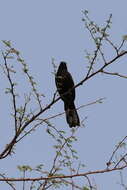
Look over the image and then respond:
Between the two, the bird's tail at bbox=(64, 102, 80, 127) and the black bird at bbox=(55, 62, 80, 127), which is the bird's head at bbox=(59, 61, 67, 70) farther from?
the bird's tail at bbox=(64, 102, 80, 127)

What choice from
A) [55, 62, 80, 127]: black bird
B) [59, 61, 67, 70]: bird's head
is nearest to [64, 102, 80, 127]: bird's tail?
[55, 62, 80, 127]: black bird

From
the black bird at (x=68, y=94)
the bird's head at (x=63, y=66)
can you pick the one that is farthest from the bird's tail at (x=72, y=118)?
the bird's head at (x=63, y=66)

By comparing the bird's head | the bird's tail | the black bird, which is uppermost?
the bird's head

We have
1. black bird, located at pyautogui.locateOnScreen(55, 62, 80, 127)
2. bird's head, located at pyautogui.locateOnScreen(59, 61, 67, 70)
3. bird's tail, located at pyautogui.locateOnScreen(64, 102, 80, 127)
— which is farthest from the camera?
bird's head, located at pyautogui.locateOnScreen(59, 61, 67, 70)

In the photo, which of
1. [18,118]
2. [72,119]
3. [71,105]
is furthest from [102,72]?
[71,105]

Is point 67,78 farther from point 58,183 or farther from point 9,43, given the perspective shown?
point 58,183

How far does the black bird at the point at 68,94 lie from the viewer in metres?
7.08

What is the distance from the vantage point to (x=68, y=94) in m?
7.72

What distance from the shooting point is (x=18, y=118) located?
4.19m

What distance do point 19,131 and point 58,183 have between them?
509 millimetres

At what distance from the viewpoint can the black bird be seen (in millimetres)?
7078

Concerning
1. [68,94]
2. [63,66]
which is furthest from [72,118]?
[63,66]

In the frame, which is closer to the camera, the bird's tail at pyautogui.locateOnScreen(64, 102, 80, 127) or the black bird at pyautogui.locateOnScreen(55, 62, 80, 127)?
the bird's tail at pyautogui.locateOnScreen(64, 102, 80, 127)

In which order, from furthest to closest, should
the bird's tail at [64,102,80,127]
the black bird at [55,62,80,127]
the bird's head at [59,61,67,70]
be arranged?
1. the bird's head at [59,61,67,70]
2. the black bird at [55,62,80,127]
3. the bird's tail at [64,102,80,127]
